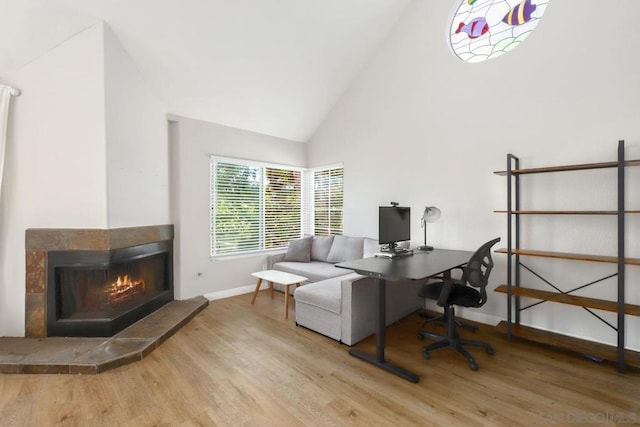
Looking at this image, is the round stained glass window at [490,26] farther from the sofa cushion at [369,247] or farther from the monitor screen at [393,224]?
the sofa cushion at [369,247]

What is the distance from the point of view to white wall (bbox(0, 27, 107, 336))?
2.52 m

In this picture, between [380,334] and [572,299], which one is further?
[572,299]

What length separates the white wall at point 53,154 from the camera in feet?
8.25

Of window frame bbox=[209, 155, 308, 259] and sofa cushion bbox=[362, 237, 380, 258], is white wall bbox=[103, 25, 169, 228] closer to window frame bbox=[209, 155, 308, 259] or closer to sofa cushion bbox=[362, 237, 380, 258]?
window frame bbox=[209, 155, 308, 259]

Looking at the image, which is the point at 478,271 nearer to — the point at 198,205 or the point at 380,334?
the point at 380,334

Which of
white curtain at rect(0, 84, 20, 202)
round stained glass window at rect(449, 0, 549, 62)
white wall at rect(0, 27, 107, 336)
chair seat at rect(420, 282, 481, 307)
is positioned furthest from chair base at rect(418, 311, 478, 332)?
white curtain at rect(0, 84, 20, 202)

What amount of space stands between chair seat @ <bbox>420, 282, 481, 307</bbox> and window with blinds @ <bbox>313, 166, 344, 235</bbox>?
2231 millimetres

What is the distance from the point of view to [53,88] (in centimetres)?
253

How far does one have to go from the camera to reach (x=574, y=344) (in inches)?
95.3

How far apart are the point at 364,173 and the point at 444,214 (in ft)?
4.36

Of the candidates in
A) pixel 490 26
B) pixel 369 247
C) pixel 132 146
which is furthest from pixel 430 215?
pixel 132 146

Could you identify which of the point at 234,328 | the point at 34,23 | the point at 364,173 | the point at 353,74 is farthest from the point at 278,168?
the point at 34,23

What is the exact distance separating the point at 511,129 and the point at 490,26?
48.1 inches

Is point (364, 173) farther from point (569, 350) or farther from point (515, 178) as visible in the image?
point (569, 350)
